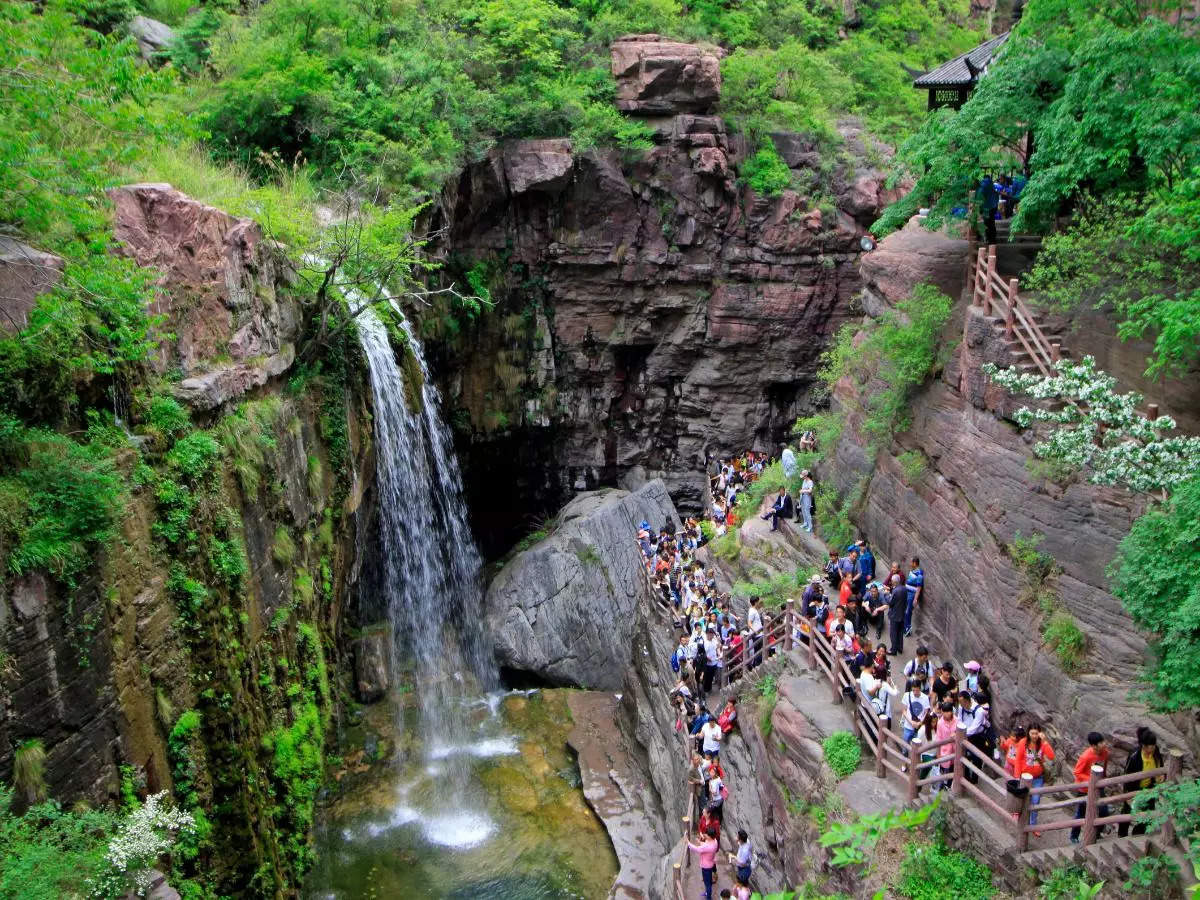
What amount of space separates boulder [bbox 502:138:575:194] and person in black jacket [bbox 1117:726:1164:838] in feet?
80.9

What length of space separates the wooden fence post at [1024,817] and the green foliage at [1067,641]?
221 centimetres

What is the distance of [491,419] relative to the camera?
32875 mm

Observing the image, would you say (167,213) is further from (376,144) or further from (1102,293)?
(1102,293)

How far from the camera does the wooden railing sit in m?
13.6

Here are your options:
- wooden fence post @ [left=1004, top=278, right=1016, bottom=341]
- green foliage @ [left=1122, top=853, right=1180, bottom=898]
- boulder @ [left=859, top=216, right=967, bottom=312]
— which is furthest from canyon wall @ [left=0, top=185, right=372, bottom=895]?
wooden fence post @ [left=1004, top=278, right=1016, bottom=341]

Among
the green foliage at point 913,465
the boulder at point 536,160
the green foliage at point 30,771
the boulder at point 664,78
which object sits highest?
the boulder at point 664,78

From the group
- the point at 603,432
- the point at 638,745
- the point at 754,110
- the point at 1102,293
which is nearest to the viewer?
the point at 1102,293

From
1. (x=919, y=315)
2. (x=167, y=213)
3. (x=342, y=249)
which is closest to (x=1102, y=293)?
(x=919, y=315)

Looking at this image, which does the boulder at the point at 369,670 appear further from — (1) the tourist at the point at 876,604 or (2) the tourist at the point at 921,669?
(2) the tourist at the point at 921,669

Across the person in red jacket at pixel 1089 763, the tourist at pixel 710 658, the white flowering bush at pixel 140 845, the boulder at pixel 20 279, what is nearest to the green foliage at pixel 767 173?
the tourist at pixel 710 658

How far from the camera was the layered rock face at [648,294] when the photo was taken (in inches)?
1228

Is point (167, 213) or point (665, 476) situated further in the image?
point (665, 476)

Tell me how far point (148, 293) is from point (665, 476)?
2591 cm

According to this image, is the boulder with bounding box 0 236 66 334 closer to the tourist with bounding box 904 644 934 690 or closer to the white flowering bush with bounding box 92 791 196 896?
the white flowering bush with bounding box 92 791 196 896
